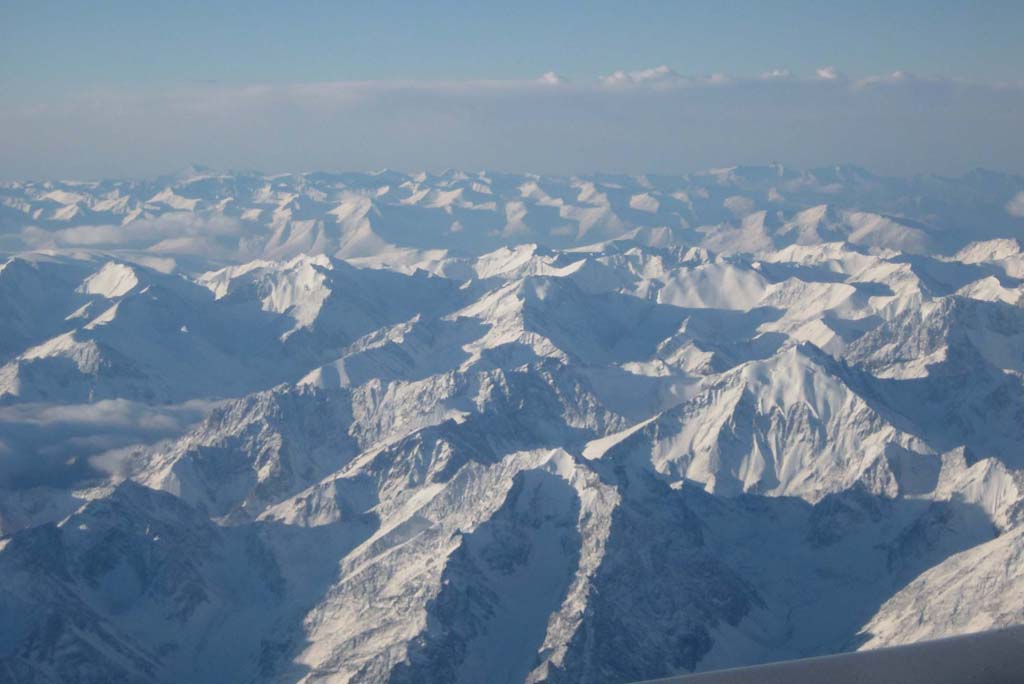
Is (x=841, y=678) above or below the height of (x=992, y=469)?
above

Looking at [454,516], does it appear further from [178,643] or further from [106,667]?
[106,667]

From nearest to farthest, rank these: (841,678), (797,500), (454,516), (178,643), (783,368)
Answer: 1. (841,678)
2. (178,643)
3. (454,516)
4. (797,500)
5. (783,368)

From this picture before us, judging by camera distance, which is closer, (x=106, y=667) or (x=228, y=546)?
(x=106, y=667)

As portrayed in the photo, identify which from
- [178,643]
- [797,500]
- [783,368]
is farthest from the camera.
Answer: [783,368]

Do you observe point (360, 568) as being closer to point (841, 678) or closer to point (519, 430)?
point (519, 430)

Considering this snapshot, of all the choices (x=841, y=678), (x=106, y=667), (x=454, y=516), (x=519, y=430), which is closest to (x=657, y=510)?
(x=454, y=516)

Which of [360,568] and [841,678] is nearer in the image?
[841,678]

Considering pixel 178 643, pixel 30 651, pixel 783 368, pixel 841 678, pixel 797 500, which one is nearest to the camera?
pixel 841 678

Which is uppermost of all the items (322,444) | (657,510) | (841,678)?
(841,678)

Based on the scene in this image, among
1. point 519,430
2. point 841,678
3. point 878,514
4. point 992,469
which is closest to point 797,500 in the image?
point 878,514
